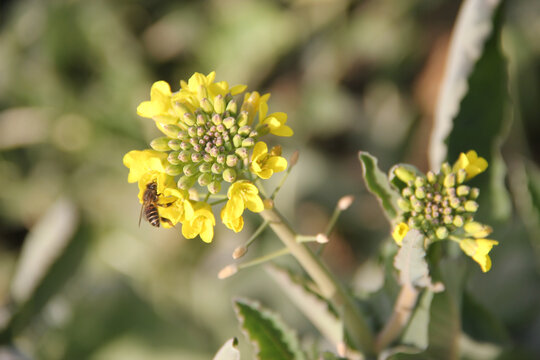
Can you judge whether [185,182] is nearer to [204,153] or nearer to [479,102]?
[204,153]

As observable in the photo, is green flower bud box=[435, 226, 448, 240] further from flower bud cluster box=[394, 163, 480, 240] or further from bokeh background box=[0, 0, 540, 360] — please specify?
bokeh background box=[0, 0, 540, 360]

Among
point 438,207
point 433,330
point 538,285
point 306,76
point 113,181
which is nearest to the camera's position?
point 438,207

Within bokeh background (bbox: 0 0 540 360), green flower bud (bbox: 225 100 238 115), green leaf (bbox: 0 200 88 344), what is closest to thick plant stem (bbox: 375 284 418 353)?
green flower bud (bbox: 225 100 238 115)

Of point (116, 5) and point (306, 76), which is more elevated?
point (116, 5)

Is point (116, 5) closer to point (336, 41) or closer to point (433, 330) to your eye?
point (336, 41)

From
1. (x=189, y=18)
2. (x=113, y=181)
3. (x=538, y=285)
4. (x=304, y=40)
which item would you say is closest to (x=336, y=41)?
(x=304, y=40)

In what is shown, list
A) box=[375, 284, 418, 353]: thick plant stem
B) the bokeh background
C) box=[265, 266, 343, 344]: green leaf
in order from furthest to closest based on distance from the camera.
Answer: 1. the bokeh background
2. box=[265, 266, 343, 344]: green leaf
3. box=[375, 284, 418, 353]: thick plant stem

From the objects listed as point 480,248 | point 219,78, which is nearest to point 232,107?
point 480,248

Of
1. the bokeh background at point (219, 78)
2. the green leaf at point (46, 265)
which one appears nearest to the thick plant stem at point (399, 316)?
the bokeh background at point (219, 78)

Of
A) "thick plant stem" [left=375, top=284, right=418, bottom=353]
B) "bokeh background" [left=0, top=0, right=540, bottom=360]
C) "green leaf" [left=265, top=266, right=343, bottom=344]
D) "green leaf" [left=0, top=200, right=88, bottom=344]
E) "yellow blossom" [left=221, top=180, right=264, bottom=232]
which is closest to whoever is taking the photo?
"yellow blossom" [left=221, top=180, right=264, bottom=232]
